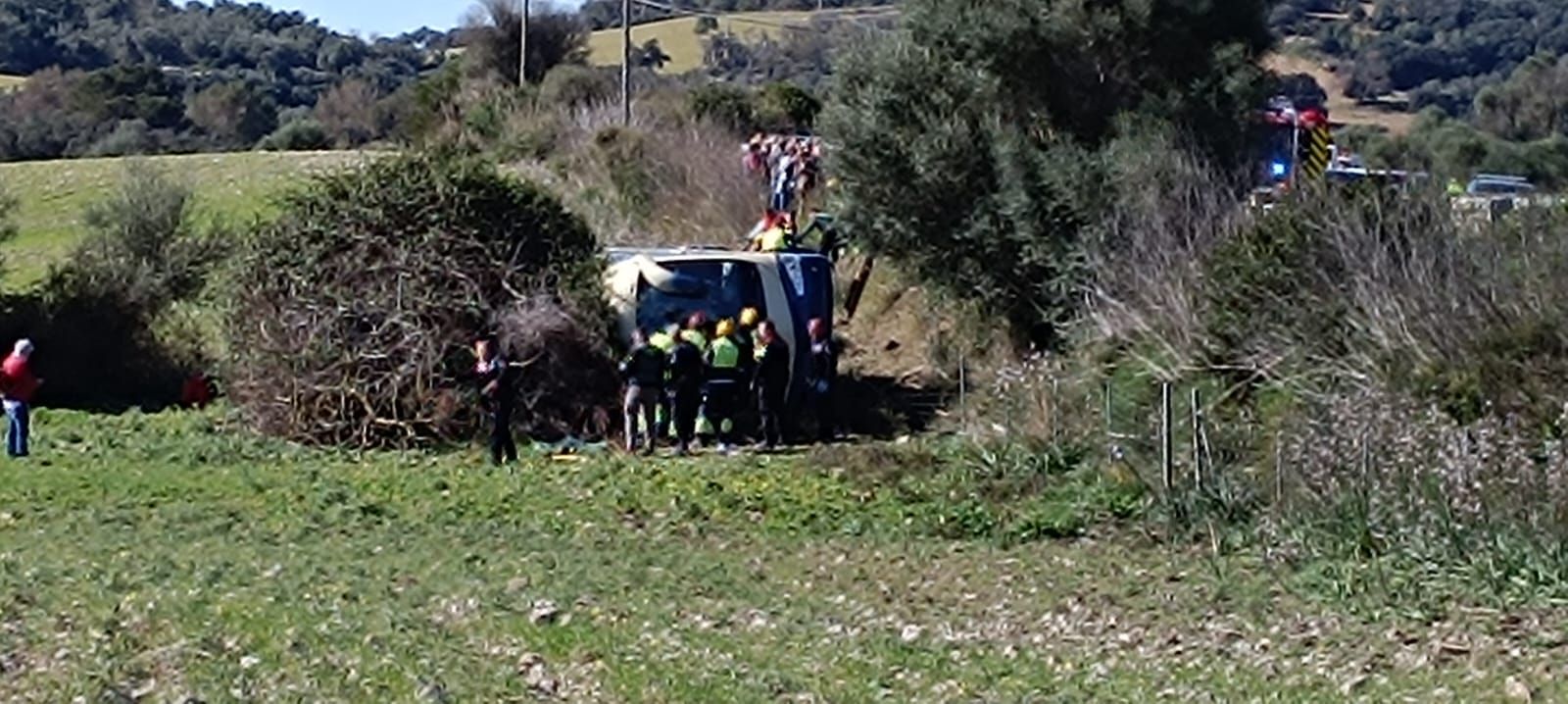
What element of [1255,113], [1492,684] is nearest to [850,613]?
[1492,684]

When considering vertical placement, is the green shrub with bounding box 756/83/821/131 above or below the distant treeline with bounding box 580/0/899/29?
above

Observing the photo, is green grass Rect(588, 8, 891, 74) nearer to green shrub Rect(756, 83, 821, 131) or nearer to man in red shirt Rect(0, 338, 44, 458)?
green shrub Rect(756, 83, 821, 131)

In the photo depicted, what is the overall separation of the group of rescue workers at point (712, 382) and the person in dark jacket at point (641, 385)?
0.03 feet

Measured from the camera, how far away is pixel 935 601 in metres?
17.2

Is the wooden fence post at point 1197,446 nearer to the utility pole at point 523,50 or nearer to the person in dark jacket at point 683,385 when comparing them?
the person in dark jacket at point 683,385

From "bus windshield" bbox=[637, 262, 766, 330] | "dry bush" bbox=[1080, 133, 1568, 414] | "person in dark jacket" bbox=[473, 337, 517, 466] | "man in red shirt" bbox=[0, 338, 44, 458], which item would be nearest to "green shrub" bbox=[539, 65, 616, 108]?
"bus windshield" bbox=[637, 262, 766, 330]

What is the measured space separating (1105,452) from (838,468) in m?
3.02

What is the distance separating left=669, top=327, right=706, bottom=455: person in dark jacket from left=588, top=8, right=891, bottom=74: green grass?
76767 millimetres

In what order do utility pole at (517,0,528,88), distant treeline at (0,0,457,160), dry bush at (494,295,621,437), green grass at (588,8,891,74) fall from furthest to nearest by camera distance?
green grass at (588,8,891,74)
distant treeline at (0,0,457,160)
utility pole at (517,0,528,88)
dry bush at (494,295,621,437)

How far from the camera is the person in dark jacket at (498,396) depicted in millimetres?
26781

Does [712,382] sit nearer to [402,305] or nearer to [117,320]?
[402,305]

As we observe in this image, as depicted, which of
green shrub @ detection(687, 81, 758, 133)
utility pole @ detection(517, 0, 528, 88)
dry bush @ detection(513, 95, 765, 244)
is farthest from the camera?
utility pole @ detection(517, 0, 528, 88)

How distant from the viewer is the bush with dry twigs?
96.0 feet

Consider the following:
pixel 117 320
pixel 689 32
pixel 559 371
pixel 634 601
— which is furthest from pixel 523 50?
pixel 689 32
